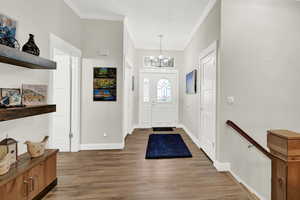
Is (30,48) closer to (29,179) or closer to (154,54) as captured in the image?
(29,179)

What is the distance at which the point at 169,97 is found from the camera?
242 inches

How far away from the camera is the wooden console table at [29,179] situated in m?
1.52

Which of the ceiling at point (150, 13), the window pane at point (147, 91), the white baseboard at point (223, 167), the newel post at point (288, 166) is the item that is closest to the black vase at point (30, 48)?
the ceiling at point (150, 13)

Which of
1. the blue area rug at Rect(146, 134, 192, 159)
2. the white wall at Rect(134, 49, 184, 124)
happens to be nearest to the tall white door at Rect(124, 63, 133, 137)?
the blue area rug at Rect(146, 134, 192, 159)

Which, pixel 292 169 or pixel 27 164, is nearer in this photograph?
pixel 292 169

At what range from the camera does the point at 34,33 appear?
2248mm

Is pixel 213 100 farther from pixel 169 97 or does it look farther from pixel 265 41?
pixel 169 97

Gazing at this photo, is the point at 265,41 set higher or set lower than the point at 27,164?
higher

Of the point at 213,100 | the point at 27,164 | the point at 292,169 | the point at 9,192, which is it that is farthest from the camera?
the point at 213,100

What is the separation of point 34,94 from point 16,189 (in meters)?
1.17

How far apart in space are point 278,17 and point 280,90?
127 centimetres

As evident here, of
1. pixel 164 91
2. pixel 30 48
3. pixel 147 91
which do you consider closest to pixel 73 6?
pixel 30 48

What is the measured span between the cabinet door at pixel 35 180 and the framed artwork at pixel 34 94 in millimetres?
827

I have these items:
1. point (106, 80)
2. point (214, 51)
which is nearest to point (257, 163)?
point (214, 51)
